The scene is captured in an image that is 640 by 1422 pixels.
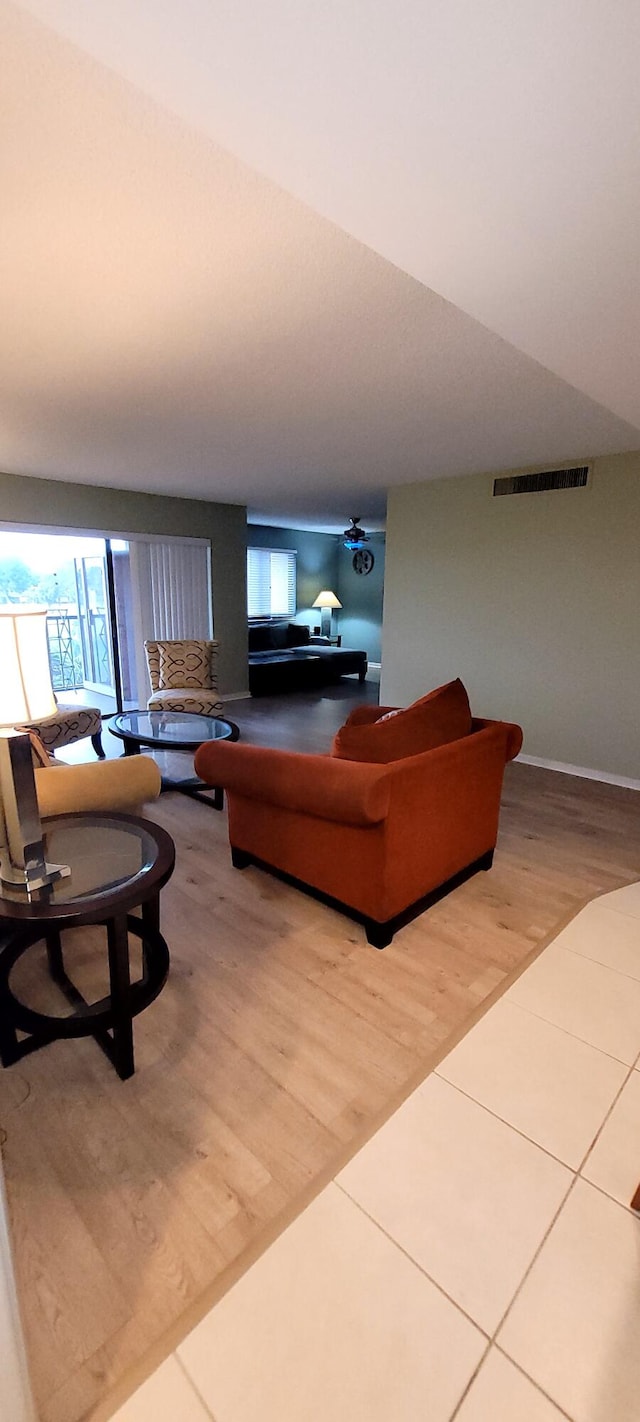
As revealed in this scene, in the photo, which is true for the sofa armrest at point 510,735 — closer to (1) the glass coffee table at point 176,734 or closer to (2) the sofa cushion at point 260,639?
(1) the glass coffee table at point 176,734

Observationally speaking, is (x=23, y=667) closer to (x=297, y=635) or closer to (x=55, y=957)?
(x=55, y=957)

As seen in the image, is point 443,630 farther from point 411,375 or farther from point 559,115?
point 559,115

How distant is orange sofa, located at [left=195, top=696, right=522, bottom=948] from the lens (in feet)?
6.51

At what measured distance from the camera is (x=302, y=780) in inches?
80.7

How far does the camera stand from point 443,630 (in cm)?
509

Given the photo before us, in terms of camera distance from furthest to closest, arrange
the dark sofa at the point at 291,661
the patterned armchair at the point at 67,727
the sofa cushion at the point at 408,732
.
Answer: the dark sofa at the point at 291,661 < the patterned armchair at the point at 67,727 < the sofa cushion at the point at 408,732

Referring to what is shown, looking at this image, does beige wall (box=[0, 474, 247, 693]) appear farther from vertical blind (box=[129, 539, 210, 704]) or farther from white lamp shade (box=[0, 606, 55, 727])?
white lamp shade (box=[0, 606, 55, 727])

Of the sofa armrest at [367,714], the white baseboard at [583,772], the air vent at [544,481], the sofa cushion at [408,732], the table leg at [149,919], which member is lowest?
the white baseboard at [583,772]

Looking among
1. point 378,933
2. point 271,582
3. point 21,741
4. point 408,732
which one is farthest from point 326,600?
point 21,741

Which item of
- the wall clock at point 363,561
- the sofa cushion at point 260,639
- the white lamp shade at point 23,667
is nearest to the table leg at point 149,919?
the white lamp shade at point 23,667

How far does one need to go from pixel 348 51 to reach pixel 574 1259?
224cm

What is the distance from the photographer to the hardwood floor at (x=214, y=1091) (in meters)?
1.10

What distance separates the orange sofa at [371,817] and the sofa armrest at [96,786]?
0.25 meters

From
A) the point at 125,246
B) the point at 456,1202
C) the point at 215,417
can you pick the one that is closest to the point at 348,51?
the point at 125,246
